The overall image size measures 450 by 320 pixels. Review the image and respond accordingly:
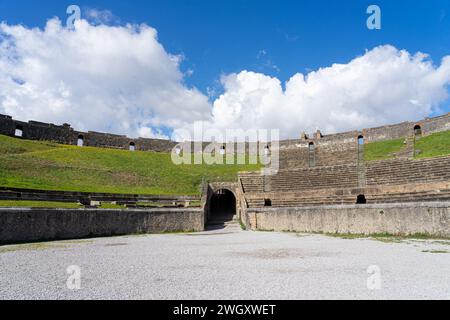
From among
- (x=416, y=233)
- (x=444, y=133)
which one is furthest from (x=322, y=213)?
(x=444, y=133)

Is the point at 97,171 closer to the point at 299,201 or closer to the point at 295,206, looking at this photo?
the point at 299,201

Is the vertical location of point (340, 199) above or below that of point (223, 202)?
above

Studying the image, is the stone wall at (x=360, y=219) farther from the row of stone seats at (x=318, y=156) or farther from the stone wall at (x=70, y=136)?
the stone wall at (x=70, y=136)

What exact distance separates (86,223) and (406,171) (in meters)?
19.8

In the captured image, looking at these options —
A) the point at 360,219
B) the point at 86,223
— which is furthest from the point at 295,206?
the point at 86,223

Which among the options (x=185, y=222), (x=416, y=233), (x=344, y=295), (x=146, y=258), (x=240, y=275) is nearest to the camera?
(x=344, y=295)

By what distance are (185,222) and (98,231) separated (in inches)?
183

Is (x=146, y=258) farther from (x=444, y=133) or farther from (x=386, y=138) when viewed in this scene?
(x=386, y=138)

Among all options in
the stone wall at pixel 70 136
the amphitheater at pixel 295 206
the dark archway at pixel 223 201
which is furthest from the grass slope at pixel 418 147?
the stone wall at pixel 70 136

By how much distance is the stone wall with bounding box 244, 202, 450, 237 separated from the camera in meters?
11.9

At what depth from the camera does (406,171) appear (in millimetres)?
21266
